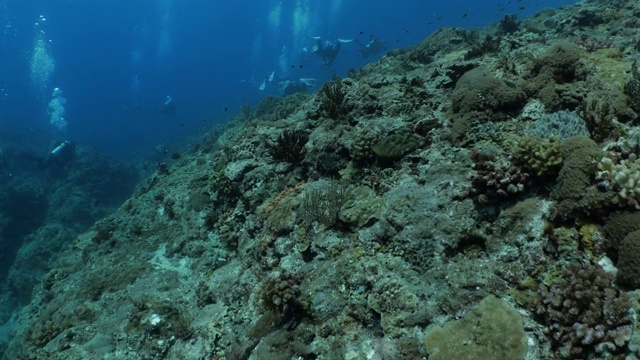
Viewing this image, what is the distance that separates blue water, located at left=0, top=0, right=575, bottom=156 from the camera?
103 m

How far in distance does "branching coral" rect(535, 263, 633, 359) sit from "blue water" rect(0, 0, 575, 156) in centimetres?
8101

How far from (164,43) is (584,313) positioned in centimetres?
21510

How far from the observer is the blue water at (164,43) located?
103 metres

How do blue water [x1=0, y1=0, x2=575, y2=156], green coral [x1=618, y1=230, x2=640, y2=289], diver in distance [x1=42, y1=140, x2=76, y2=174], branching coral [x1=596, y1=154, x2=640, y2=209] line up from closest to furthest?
green coral [x1=618, y1=230, x2=640, y2=289] < branching coral [x1=596, y1=154, x2=640, y2=209] < diver in distance [x1=42, y1=140, x2=76, y2=174] < blue water [x1=0, y1=0, x2=575, y2=156]

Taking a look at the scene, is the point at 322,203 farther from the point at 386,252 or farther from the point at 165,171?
the point at 165,171

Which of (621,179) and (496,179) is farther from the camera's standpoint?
(496,179)

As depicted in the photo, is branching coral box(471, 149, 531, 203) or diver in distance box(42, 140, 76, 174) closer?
branching coral box(471, 149, 531, 203)

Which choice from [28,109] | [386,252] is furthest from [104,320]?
[28,109]

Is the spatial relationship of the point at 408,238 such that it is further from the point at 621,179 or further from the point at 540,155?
the point at 621,179

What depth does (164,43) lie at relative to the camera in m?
187

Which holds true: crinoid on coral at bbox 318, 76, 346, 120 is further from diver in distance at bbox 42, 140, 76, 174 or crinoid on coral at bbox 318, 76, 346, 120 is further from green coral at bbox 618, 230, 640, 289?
diver in distance at bbox 42, 140, 76, 174

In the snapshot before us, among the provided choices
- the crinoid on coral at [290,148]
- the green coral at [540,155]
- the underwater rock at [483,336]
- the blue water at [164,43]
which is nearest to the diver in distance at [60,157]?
the crinoid on coral at [290,148]

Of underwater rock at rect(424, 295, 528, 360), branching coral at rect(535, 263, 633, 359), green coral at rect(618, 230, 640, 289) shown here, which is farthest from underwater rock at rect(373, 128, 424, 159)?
green coral at rect(618, 230, 640, 289)

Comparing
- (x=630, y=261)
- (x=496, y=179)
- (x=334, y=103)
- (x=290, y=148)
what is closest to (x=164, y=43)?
(x=334, y=103)
